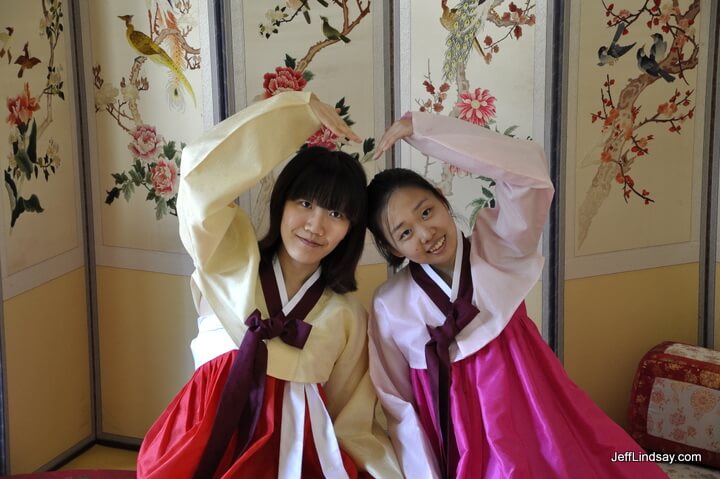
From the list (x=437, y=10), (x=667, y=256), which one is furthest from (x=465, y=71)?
(x=667, y=256)

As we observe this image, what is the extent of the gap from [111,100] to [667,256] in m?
1.73

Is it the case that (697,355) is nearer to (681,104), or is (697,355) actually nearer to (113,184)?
(681,104)

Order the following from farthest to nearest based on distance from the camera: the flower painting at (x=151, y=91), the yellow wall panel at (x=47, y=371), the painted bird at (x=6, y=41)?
1. the flower painting at (x=151, y=91)
2. the yellow wall panel at (x=47, y=371)
3. the painted bird at (x=6, y=41)

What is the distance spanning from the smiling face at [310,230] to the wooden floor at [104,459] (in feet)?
3.50

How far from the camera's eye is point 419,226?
1.94m

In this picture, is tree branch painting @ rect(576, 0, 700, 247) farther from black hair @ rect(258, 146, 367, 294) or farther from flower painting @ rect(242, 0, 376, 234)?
black hair @ rect(258, 146, 367, 294)

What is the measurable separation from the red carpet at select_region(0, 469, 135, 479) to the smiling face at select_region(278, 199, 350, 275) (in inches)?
33.9

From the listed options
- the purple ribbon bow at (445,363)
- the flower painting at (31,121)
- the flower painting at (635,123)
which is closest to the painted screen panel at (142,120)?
the flower painting at (31,121)

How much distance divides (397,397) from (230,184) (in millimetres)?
614

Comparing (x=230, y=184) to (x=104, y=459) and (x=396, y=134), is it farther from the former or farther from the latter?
(x=104, y=459)

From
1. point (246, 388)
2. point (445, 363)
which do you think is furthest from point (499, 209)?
point (246, 388)

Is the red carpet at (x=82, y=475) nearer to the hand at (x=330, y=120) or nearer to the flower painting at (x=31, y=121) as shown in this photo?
the flower painting at (x=31, y=121)

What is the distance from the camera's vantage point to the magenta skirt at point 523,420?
187cm

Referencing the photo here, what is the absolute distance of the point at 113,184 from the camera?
2.62 meters
